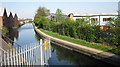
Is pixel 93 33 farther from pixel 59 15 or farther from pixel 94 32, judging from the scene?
pixel 59 15

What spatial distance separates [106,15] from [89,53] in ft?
83.5

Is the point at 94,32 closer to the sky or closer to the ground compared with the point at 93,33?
closer to the sky

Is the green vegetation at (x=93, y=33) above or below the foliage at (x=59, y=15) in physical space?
below

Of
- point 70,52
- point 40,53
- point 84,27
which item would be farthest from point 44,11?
point 40,53

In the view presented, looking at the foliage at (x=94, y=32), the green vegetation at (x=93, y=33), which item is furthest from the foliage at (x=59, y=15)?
the foliage at (x=94, y=32)

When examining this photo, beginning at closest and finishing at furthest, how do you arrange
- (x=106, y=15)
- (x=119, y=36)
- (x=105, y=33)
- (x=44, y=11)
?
1. (x=119, y=36)
2. (x=105, y=33)
3. (x=106, y=15)
4. (x=44, y=11)

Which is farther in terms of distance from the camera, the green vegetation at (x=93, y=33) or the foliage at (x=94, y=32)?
the foliage at (x=94, y=32)

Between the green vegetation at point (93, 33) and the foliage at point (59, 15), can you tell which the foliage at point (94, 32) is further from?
the foliage at point (59, 15)

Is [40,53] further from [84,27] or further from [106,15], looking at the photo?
[106,15]

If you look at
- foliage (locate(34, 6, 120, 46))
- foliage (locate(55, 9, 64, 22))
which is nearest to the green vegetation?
foliage (locate(34, 6, 120, 46))

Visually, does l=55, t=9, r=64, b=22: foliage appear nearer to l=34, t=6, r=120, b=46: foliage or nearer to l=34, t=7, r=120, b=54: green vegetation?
l=34, t=7, r=120, b=54: green vegetation

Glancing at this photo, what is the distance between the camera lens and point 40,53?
218 inches

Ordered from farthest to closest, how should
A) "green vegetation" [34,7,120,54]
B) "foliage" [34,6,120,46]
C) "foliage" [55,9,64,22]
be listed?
1. "foliage" [55,9,64,22]
2. "foliage" [34,6,120,46]
3. "green vegetation" [34,7,120,54]

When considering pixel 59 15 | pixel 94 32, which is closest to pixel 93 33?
pixel 94 32
